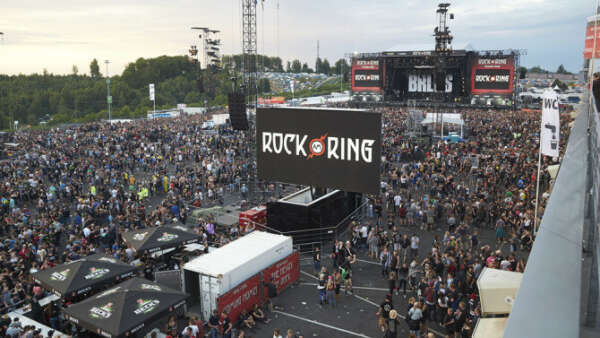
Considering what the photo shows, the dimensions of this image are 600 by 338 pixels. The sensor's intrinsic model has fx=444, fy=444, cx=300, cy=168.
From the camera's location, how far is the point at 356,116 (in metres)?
15.5

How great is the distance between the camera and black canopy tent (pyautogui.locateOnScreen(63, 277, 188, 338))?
31.6 feet

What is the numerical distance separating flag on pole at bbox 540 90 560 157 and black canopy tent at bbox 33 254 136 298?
12.6 m

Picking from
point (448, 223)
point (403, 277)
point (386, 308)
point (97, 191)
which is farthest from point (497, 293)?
point (97, 191)

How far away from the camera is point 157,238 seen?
582 inches

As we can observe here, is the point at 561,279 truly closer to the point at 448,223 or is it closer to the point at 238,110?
the point at 448,223

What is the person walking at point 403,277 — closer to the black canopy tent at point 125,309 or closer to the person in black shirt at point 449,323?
the person in black shirt at point 449,323

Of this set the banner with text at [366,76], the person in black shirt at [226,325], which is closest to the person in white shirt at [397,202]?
the person in black shirt at [226,325]

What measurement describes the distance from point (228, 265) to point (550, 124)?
1010 centimetres

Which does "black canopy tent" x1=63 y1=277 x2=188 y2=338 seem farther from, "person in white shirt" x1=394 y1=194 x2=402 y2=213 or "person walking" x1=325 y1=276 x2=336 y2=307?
"person in white shirt" x1=394 y1=194 x2=402 y2=213

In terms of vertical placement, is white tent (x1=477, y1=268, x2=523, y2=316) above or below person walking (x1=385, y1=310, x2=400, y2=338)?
above

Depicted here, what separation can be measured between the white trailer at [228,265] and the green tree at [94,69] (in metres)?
154

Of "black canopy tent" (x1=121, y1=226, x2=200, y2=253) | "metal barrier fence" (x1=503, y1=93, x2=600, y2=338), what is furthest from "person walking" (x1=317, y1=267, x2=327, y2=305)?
"metal barrier fence" (x1=503, y1=93, x2=600, y2=338)

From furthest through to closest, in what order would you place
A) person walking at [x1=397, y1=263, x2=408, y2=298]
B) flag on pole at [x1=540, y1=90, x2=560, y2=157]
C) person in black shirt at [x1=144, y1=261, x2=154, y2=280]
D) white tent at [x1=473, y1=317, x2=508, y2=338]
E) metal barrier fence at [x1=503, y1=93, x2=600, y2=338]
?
1. person in black shirt at [x1=144, y1=261, x2=154, y2=280]
2. person walking at [x1=397, y1=263, x2=408, y2=298]
3. flag on pole at [x1=540, y1=90, x2=560, y2=157]
4. white tent at [x1=473, y1=317, x2=508, y2=338]
5. metal barrier fence at [x1=503, y1=93, x2=600, y2=338]

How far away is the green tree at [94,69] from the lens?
5846 inches
